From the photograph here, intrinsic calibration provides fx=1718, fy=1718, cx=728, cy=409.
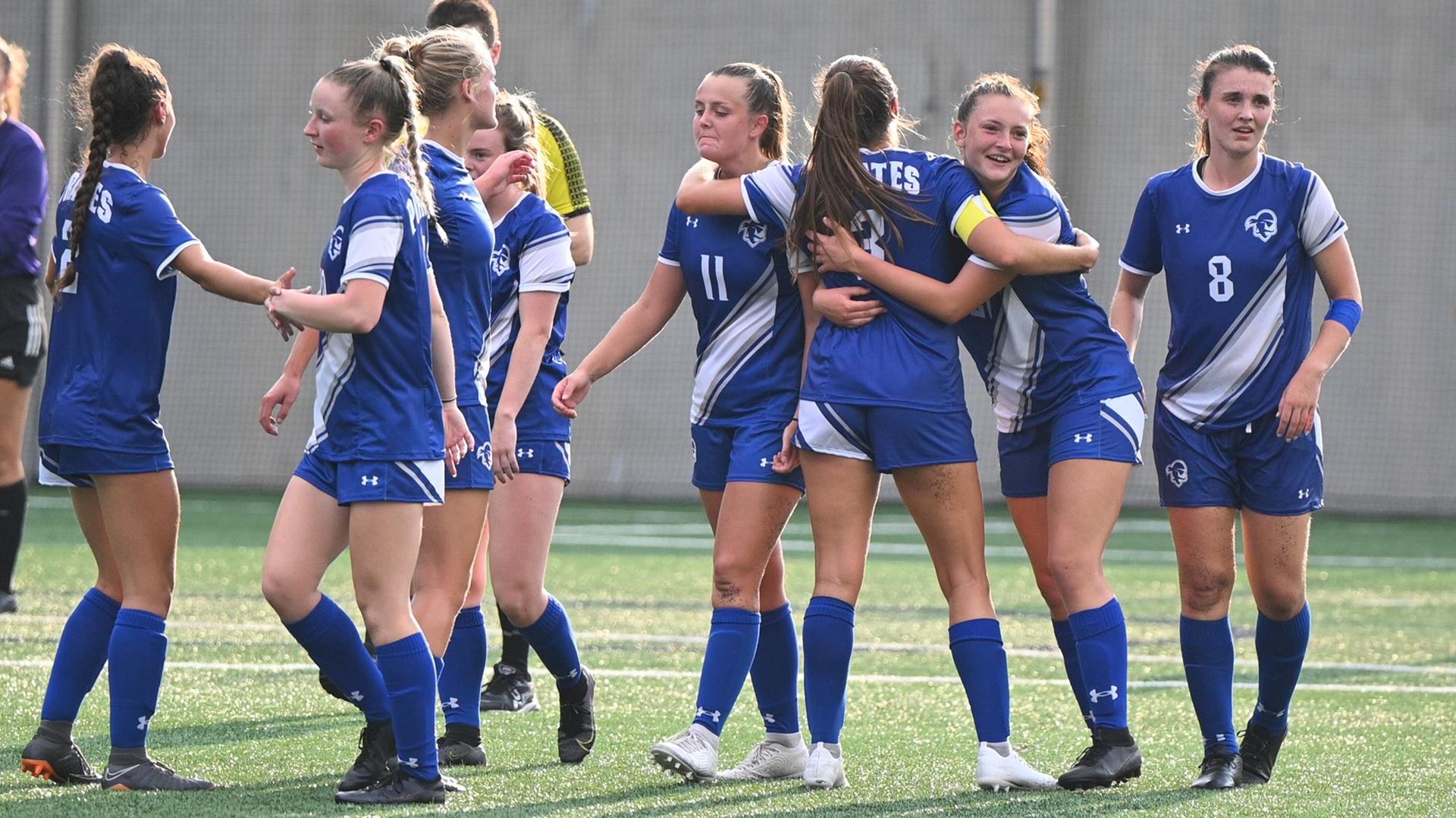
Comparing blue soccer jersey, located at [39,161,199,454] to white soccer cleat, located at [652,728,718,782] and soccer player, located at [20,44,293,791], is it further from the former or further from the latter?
white soccer cleat, located at [652,728,718,782]

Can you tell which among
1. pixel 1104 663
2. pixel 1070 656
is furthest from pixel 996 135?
pixel 1070 656

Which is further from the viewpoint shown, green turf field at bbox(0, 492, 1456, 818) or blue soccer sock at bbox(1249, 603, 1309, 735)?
blue soccer sock at bbox(1249, 603, 1309, 735)

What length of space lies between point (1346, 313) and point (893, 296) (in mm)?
1091

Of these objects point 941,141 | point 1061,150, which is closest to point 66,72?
point 941,141

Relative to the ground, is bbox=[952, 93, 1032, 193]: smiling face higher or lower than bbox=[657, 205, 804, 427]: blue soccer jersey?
higher

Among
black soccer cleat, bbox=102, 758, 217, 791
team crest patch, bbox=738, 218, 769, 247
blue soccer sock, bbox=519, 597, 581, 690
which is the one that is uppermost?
team crest patch, bbox=738, 218, 769, 247

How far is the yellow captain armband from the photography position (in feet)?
12.5

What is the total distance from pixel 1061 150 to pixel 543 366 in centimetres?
1032

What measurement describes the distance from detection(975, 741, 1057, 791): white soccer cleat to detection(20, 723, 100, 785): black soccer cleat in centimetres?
197

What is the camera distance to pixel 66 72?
14445 mm

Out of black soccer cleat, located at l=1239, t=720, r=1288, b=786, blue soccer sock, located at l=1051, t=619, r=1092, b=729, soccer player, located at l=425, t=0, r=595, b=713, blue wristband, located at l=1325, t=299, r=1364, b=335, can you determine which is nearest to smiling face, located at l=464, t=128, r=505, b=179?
soccer player, located at l=425, t=0, r=595, b=713

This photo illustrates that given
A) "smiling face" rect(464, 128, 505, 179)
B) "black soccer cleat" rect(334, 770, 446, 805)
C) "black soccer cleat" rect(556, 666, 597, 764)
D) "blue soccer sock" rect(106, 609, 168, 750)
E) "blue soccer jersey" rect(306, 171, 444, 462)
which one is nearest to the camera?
"blue soccer jersey" rect(306, 171, 444, 462)

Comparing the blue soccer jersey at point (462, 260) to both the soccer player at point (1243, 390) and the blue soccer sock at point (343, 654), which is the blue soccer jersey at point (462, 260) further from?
the soccer player at point (1243, 390)

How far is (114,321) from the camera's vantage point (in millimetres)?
3662
